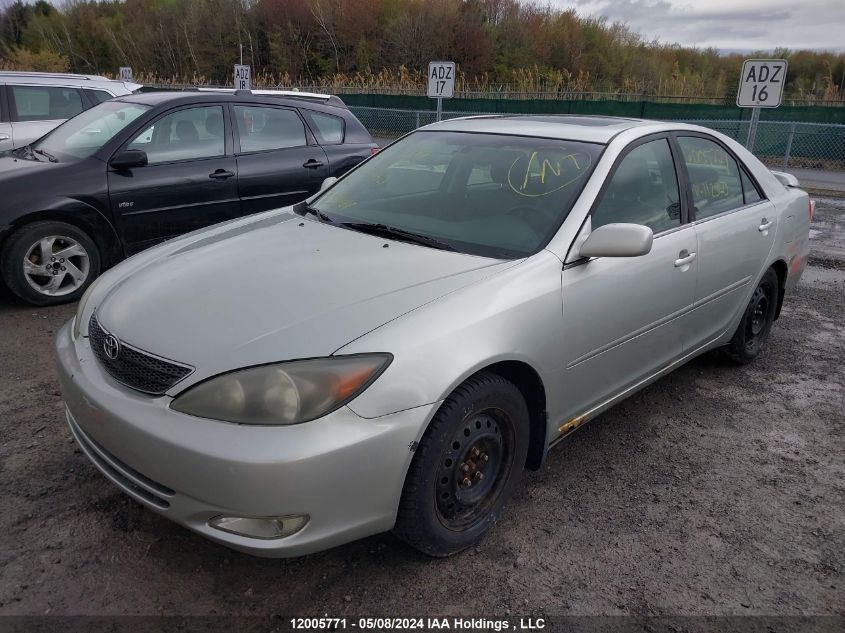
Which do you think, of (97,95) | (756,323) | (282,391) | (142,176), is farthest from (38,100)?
(756,323)

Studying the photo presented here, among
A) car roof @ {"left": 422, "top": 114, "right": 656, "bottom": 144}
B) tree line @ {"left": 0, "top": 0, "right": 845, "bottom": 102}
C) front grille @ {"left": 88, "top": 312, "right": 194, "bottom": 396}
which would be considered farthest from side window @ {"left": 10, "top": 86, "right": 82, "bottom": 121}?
tree line @ {"left": 0, "top": 0, "right": 845, "bottom": 102}

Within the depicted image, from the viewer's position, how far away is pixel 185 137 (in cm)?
577

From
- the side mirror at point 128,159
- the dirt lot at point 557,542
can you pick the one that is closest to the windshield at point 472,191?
the dirt lot at point 557,542

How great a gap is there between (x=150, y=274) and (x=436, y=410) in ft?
4.66

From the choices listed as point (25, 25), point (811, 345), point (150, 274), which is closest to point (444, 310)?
point (150, 274)

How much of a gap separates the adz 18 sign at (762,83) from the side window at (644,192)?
283 inches

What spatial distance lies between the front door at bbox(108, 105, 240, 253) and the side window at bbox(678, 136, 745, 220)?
12.6ft

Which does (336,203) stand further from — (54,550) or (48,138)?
(48,138)

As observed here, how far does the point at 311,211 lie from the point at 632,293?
5.65 feet

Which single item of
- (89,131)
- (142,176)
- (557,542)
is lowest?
A: (557,542)

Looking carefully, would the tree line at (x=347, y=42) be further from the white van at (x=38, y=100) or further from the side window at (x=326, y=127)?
the side window at (x=326, y=127)

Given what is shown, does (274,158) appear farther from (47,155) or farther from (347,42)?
(347,42)

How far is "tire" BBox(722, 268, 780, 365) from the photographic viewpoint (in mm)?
4324

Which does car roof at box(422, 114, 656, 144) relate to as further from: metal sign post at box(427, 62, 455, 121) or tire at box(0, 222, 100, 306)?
metal sign post at box(427, 62, 455, 121)
